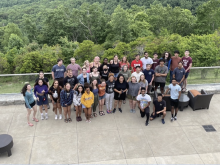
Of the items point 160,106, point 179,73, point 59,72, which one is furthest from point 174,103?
point 59,72

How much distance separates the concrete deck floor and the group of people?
361 mm

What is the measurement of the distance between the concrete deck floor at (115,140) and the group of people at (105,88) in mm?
361

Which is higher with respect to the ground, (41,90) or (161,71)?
(161,71)

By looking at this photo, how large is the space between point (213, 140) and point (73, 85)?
4787 mm

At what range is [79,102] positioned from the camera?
687 cm

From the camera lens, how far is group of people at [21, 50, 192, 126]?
680 centimetres

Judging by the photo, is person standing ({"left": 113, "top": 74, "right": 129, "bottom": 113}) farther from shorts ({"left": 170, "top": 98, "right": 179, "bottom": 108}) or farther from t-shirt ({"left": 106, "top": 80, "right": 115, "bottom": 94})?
shorts ({"left": 170, "top": 98, "right": 179, "bottom": 108})

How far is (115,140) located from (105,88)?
6.11 feet

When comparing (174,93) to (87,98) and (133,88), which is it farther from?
(87,98)

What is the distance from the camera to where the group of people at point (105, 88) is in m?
6.80

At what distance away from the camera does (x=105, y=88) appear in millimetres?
7371

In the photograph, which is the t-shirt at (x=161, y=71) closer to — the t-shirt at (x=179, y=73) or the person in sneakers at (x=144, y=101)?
the t-shirt at (x=179, y=73)

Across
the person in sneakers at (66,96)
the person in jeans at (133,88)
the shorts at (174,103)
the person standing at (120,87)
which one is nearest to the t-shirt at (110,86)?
the person standing at (120,87)

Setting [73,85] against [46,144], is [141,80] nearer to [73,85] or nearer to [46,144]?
[73,85]
